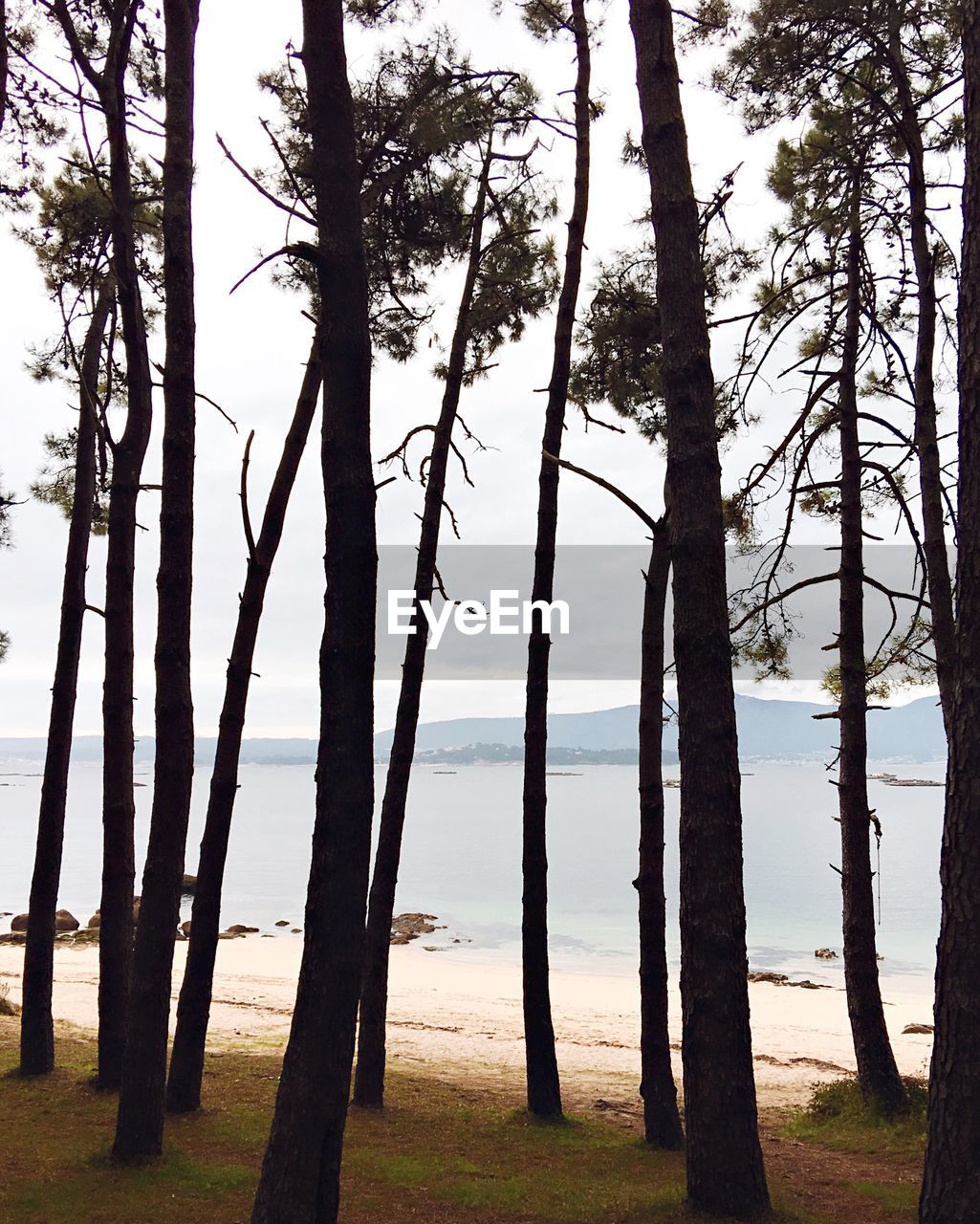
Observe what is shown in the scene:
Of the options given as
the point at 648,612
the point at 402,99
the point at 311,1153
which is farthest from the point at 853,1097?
the point at 402,99

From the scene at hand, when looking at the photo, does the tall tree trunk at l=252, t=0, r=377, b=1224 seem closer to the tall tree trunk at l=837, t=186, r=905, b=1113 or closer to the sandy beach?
the tall tree trunk at l=837, t=186, r=905, b=1113

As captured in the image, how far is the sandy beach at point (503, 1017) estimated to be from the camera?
37.4 ft

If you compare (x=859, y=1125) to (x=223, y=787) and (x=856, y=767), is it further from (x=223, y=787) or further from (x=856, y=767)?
(x=223, y=787)

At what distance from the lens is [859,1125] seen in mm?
7625

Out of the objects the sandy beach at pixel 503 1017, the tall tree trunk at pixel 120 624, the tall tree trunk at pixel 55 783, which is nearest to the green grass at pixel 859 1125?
the sandy beach at pixel 503 1017

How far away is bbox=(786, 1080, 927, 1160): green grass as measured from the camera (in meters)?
7.02

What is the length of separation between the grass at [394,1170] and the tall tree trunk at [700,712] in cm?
35

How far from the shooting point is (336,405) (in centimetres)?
420

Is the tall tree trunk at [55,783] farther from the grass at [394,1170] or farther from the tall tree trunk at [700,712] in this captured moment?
the tall tree trunk at [700,712]

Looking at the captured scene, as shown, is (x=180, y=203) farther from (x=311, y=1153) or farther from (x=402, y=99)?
(x=311, y=1153)

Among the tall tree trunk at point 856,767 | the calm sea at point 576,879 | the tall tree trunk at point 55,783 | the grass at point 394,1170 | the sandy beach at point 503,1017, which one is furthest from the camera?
the calm sea at point 576,879

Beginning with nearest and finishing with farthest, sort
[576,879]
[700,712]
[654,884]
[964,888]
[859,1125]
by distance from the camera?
1. [964,888]
2. [700,712]
3. [654,884]
4. [859,1125]
5. [576,879]

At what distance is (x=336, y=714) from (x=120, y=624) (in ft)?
12.6

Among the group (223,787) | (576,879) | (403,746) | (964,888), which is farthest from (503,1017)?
(576,879)
